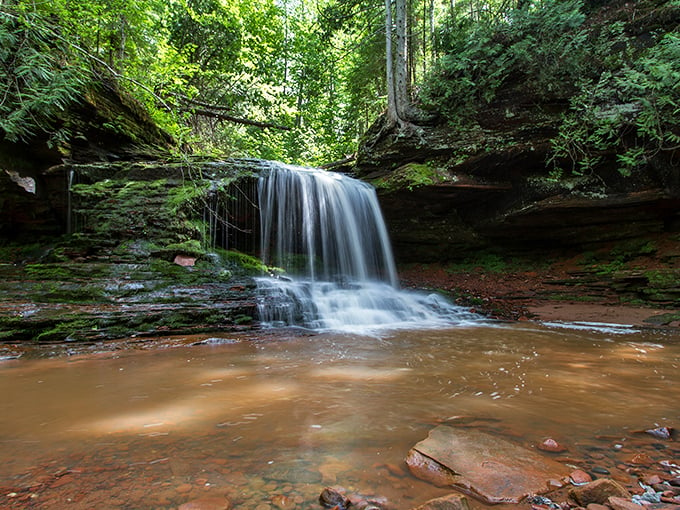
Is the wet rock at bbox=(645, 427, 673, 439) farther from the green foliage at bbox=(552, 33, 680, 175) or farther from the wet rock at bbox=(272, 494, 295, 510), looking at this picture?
the green foliage at bbox=(552, 33, 680, 175)

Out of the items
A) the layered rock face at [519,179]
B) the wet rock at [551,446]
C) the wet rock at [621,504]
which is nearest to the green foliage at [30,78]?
the layered rock face at [519,179]

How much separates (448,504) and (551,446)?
32.2 inches

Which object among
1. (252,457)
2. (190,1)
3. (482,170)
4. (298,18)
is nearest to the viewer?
(252,457)

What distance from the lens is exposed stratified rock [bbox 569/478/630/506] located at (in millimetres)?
1147

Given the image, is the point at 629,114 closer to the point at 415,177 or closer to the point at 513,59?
the point at 513,59

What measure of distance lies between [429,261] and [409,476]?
10.7m

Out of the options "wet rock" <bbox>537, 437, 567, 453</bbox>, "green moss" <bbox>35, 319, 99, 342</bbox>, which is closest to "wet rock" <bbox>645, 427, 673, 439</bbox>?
"wet rock" <bbox>537, 437, 567, 453</bbox>

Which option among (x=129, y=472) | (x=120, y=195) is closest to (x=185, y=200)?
(x=120, y=195)

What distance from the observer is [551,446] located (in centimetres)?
160

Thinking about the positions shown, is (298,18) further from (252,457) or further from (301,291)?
(252,457)

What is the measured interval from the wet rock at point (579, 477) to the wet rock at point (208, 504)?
129 cm

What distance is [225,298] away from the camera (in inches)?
224

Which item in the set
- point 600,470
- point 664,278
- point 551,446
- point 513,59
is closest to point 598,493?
point 600,470

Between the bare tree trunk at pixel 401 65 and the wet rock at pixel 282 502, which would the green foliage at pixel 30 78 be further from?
the bare tree trunk at pixel 401 65
